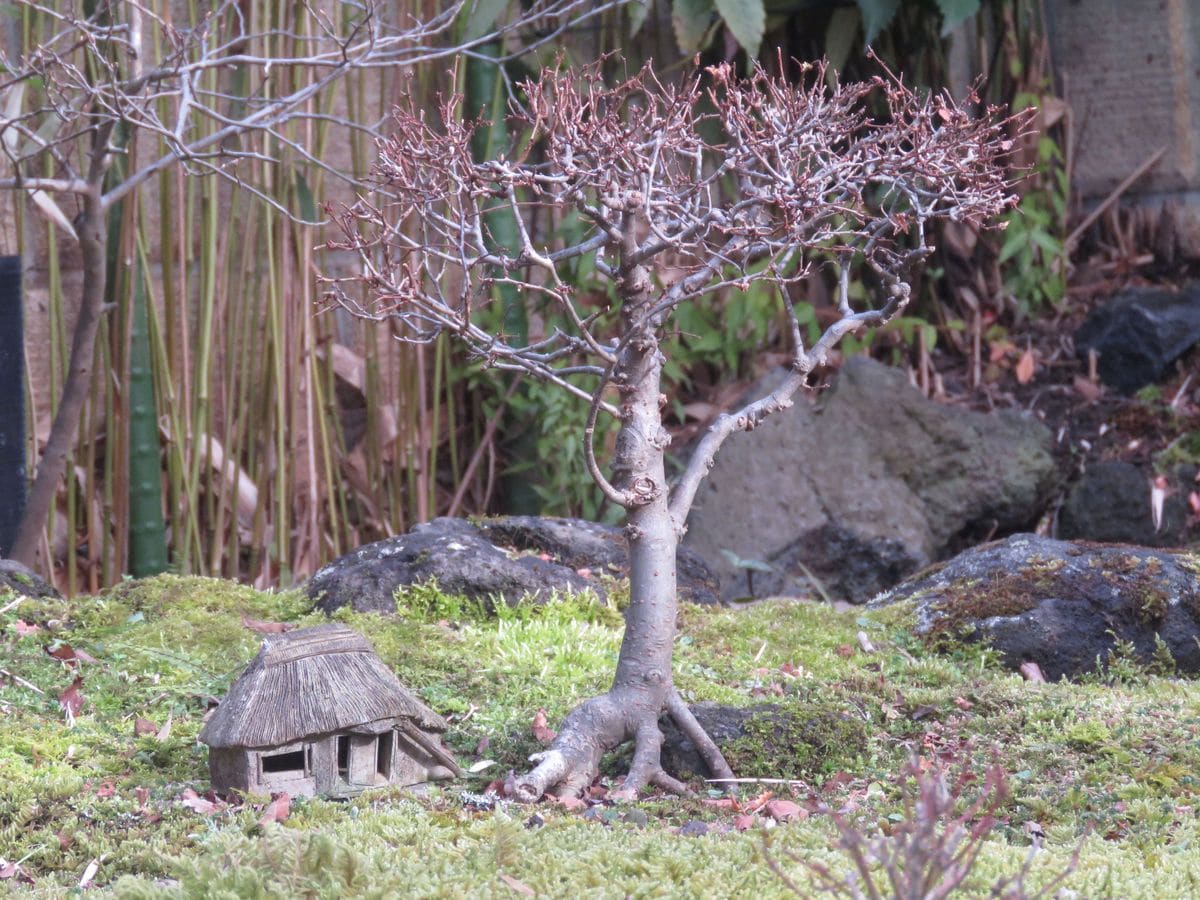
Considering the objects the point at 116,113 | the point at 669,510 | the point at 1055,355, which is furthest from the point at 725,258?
the point at 1055,355

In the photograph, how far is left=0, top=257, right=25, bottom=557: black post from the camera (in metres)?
4.21

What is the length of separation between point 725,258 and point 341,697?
1.14 m

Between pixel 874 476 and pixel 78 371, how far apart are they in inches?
147

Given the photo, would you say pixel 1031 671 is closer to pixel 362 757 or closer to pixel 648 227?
pixel 648 227

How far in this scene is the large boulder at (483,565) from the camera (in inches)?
155

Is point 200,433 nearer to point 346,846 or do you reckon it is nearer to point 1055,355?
point 346,846

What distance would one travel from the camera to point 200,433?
4.89 meters

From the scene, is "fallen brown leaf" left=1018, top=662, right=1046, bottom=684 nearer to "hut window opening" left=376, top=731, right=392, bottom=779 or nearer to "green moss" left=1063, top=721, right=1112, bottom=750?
"green moss" left=1063, top=721, right=1112, bottom=750

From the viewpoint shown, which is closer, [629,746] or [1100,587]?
Answer: [629,746]

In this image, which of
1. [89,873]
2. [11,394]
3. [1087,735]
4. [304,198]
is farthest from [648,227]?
[304,198]

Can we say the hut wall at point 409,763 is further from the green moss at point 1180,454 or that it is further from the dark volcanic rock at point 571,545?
the green moss at point 1180,454

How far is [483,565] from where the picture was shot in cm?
397

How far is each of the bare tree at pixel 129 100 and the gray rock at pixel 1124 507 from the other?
336 centimetres

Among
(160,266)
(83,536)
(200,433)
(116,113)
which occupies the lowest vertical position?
(83,536)
